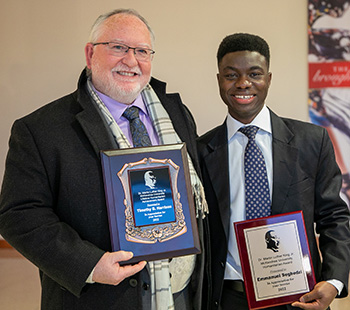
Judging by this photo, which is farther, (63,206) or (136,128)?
(136,128)

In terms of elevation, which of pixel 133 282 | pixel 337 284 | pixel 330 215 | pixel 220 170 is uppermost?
pixel 220 170

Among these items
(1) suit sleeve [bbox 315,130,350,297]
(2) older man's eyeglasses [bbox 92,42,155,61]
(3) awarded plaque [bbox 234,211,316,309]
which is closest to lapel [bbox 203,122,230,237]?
(3) awarded plaque [bbox 234,211,316,309]

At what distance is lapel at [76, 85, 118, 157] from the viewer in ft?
5.40

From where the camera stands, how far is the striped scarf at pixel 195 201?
1673 mm

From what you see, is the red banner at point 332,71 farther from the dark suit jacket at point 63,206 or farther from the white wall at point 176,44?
the dark suit jacket at point 63,206

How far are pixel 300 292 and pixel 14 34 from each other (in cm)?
450

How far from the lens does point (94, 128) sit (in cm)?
167

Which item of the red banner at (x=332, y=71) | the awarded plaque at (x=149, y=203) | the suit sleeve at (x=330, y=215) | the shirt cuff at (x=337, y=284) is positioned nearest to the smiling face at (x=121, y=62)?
the awarded plaque at (x=149, y=203)

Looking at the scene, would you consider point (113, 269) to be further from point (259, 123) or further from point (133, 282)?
point (259, 123)

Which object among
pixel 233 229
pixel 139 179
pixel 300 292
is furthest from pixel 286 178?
pixel 139 179

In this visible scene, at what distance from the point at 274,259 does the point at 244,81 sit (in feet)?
2.32

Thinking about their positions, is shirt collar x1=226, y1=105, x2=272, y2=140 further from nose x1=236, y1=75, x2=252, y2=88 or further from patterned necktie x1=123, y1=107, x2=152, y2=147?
patterned necktie x1=123, y1=107, x2=152, y2=147

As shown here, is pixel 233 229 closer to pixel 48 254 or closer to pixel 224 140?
pixel 224 140

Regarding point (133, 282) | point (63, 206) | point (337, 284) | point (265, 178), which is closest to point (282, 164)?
point (265, 178)
